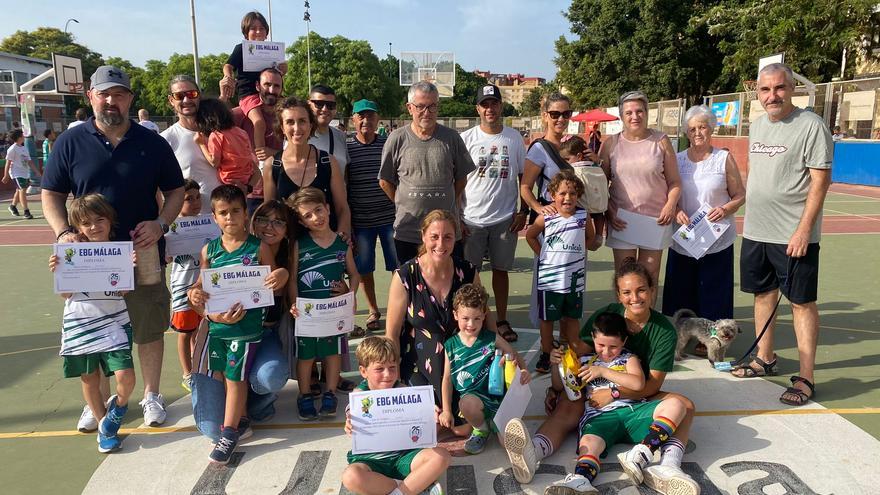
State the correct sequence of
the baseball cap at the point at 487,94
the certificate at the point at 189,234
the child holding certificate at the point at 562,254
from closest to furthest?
1. the certificate at the point at 189,234
2. the child holding certificate at the point at 562,254
3. the baseball cap at the point at 487,94

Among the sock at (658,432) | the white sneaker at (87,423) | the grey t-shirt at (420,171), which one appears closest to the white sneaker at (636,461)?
the sock at (658,432)

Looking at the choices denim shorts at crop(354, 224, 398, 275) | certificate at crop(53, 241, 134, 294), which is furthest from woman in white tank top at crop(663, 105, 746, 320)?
certificate at crop(53, 241, 134, 294)

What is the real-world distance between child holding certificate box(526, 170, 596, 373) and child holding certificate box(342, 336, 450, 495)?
1.54 meters

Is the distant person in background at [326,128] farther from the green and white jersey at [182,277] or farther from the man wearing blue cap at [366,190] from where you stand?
the green and white jersey at [182,277]

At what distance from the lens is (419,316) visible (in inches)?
145

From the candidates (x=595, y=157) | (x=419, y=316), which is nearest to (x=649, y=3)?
(x=595, y=157)

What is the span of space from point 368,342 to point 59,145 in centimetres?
212

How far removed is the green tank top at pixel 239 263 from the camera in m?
3.53

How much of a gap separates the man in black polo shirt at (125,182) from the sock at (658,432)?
9.51ft

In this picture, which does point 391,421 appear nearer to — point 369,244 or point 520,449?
point 520,449

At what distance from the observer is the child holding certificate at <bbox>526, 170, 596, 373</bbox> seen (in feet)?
14.0

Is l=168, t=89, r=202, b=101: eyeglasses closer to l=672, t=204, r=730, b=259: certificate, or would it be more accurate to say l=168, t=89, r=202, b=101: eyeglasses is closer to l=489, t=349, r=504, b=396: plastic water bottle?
l=489, t=349, r=504, b=396: plastic water bottle

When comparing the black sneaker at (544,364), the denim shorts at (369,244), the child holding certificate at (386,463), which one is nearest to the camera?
the child holding certificate at (386,463)

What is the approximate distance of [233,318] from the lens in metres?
3.50
